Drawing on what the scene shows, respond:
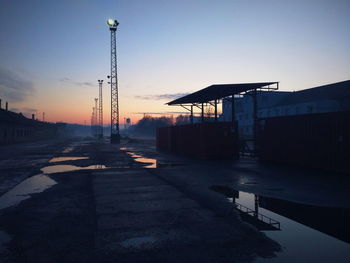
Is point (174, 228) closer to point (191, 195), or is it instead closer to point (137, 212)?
point (137, 212)

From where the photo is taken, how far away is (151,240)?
4473mm

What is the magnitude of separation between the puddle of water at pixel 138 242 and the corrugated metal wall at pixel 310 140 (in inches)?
392

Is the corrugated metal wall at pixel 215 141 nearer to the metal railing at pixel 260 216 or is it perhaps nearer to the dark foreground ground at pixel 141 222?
the dark foreground ground at pixel 141 222

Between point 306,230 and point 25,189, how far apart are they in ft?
28.4

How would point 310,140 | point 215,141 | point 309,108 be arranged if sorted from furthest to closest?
point 309,108, point 215,141, point 310,140

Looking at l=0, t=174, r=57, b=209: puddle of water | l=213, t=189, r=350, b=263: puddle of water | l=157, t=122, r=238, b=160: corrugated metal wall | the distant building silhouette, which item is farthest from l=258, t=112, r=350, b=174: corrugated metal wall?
the distant building silhouette

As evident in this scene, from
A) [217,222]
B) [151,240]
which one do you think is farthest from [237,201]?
[151,240]

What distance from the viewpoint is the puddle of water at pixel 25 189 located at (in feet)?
23.7

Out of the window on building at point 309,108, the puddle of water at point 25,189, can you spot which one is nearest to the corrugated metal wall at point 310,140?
the puddle of water at point 25,189

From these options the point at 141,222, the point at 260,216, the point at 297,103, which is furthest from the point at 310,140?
the point at 297,103

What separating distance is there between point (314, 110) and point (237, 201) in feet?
147

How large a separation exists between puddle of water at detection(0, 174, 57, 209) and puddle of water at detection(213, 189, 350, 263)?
6189 mm

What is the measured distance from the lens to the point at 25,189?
29.1ft

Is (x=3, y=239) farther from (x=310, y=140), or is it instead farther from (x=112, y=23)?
(x=112, y=23)
